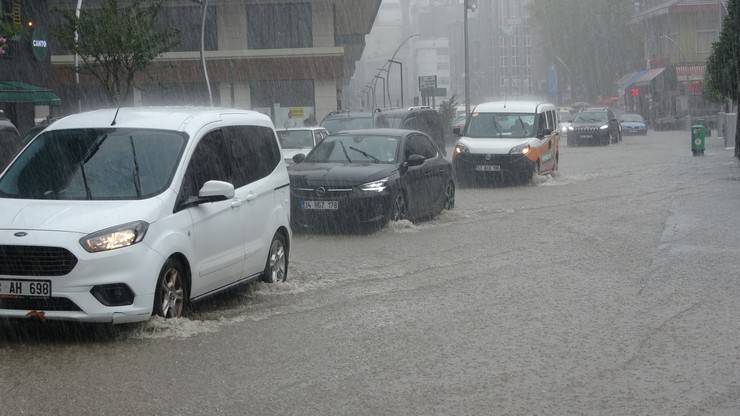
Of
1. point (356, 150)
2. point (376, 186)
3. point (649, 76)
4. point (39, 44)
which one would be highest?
point (39, 44)

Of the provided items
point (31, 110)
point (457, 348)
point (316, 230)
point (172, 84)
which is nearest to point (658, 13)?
point (172, 84)

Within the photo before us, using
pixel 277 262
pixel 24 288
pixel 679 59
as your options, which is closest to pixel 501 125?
pixel 277 262

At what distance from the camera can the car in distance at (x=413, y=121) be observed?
27.0 metres

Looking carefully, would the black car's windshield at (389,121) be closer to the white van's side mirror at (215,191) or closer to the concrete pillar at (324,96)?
the white van's side mirror at (215,191)

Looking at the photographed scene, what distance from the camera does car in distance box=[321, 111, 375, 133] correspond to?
2667 cm

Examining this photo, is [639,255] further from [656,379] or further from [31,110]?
[31,110]

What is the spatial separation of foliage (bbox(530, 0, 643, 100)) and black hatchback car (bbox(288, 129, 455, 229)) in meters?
79.4

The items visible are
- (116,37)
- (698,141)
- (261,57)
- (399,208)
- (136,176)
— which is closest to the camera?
(136,176)

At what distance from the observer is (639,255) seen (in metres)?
13.1

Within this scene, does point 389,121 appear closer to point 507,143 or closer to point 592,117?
point 507,143

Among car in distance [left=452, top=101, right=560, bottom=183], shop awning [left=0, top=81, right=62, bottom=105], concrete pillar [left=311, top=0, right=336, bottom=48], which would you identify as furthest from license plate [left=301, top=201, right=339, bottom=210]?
concrete pillar [left=311, top=0, right=336, bottom=48]

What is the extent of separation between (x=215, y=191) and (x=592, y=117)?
43650mm

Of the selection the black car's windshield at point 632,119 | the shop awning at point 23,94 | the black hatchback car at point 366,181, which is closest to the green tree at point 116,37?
the shop awning at point 23,94

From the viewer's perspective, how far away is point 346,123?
89.7 feet
